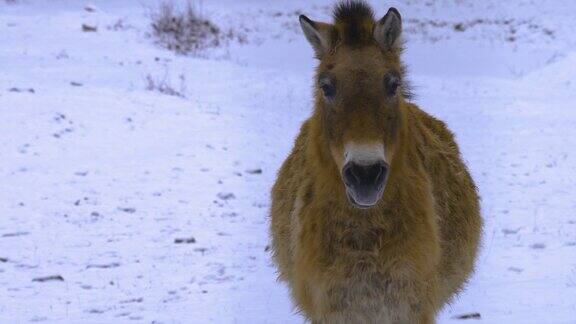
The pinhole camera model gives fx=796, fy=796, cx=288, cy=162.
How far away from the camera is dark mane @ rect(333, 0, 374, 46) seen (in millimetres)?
4066

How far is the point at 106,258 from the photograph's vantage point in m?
7.99

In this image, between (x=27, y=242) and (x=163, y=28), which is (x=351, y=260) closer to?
(x=27, y=242)

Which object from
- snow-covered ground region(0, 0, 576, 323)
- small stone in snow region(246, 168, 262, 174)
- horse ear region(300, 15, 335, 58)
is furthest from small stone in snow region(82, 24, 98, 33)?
horse ear region(300, 15, 335, 58)

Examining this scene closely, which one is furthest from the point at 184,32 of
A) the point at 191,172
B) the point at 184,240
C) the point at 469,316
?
the point at 469,316

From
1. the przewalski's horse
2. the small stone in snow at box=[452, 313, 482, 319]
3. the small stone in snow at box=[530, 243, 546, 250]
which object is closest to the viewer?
the przewalski's horse

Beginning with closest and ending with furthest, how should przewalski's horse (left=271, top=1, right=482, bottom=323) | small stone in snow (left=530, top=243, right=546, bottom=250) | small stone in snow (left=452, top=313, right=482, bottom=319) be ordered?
przewalski's horse (left=271, top=1, right=482, bottom=323) < small stone in snow (left=452, top=313, right=482, bottom=319) < small stone in snow (left=530, top=243, right=546, bottom=250)

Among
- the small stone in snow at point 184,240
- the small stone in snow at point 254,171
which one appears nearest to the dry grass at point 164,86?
the small stone in snow at point 254,171

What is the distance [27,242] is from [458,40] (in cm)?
1936

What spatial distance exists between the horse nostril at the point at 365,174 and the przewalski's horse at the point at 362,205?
12 centimetres

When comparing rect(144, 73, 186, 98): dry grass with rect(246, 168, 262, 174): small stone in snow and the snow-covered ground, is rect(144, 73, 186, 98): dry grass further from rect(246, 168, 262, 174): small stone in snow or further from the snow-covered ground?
rect(246, 168, 262, 174): small stone in snow

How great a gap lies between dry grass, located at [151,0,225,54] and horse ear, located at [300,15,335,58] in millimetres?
17185

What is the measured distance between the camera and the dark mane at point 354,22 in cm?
407

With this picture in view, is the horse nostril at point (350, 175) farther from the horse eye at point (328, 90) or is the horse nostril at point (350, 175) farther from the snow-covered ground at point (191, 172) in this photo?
the snow-covered ground at point (191, 172)

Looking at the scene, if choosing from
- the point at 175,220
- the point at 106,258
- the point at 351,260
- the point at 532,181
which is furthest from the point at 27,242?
the point at 532,181
